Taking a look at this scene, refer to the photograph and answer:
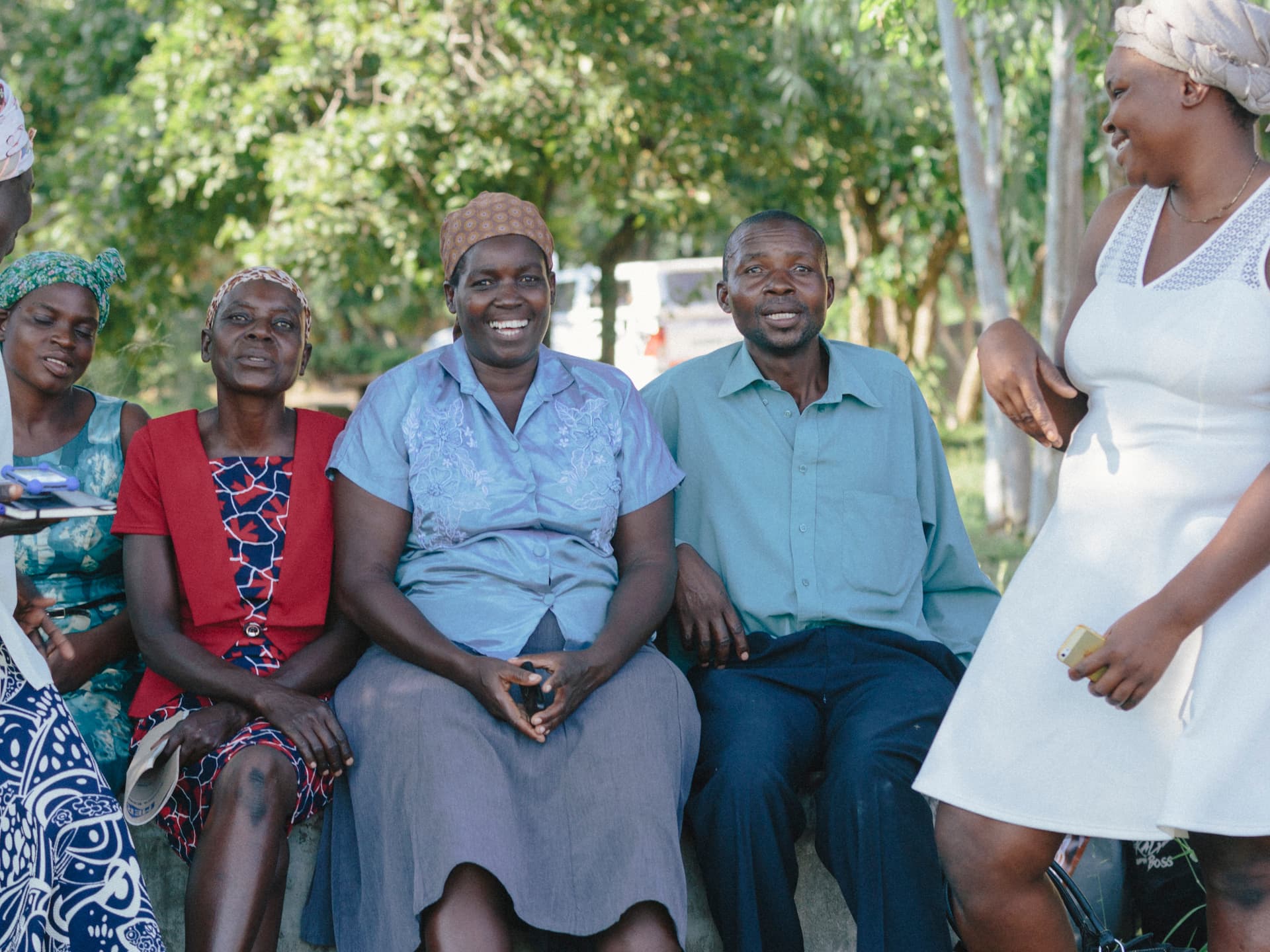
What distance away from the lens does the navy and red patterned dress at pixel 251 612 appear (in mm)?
3162

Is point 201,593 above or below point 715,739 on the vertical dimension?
above

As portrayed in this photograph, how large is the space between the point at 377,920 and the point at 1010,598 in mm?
1488

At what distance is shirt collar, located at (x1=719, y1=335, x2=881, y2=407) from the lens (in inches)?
153

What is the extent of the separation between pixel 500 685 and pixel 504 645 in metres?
0.22

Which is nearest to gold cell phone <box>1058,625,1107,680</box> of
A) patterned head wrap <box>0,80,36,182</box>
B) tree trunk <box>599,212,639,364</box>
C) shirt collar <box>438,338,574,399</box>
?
shirt collar <box>438,338,574,399</box>

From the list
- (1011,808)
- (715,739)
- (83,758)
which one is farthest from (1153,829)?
(83,758)

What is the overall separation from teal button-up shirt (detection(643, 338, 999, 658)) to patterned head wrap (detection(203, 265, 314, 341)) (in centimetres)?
101

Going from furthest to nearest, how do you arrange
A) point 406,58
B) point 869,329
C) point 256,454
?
point 869,329
point 406,58
point 256,454

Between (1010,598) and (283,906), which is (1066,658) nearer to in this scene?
(1010,598)

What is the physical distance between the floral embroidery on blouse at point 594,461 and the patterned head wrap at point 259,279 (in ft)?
2.40

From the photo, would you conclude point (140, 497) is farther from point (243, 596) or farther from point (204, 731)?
point (204, 731)

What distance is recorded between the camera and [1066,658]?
2.48m

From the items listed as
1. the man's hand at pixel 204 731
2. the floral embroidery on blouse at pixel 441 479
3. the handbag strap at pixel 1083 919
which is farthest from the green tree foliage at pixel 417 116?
the handbag strap at pixel 1083 919

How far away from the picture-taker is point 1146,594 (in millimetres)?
2508
